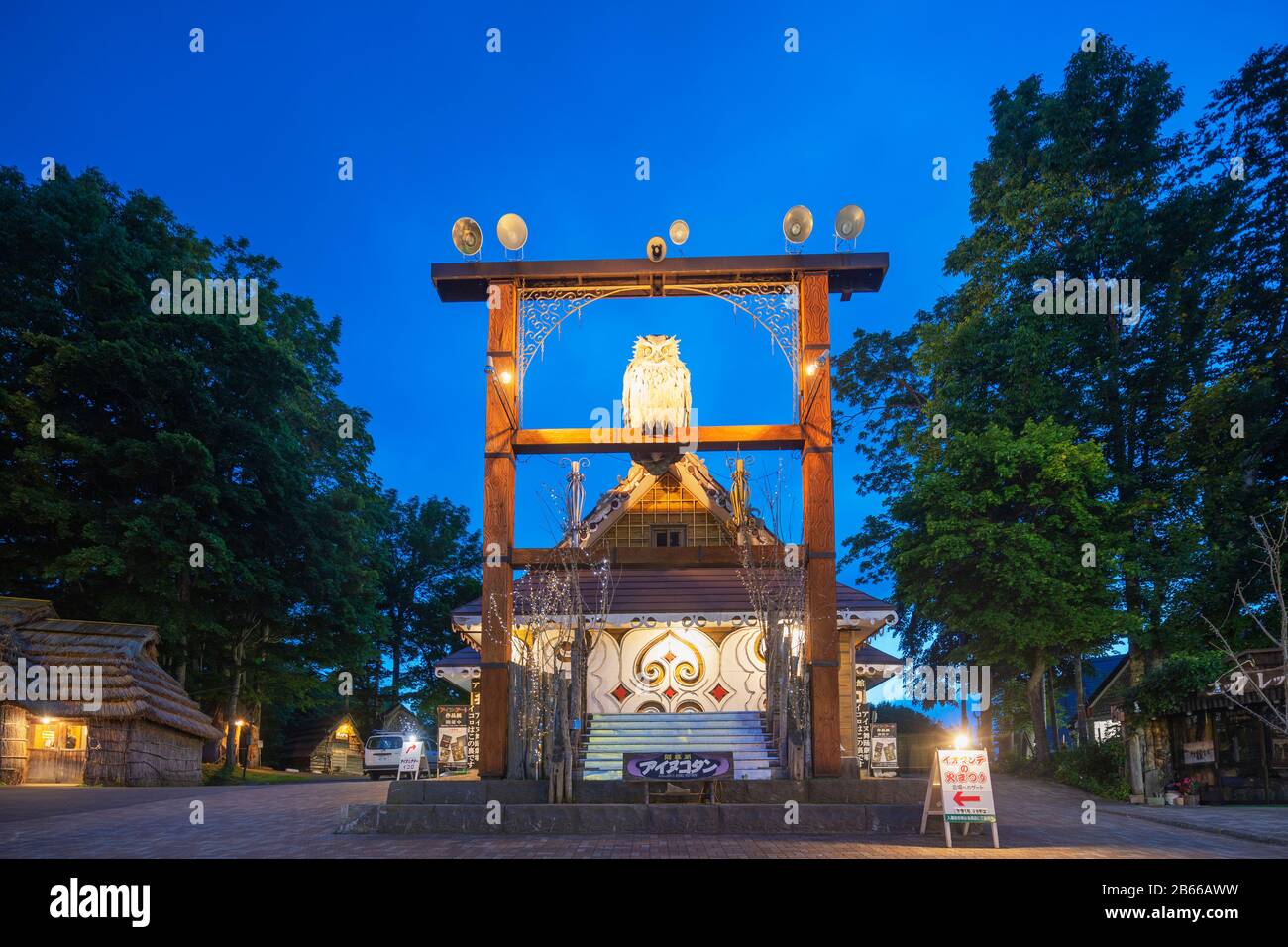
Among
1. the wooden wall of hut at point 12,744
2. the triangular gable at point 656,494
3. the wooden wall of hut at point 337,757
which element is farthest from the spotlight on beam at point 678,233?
the wooden wall of hut at point 337,757

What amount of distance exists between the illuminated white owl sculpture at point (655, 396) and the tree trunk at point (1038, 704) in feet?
53.2

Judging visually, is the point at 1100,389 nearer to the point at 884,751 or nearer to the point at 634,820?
the point at 884,751

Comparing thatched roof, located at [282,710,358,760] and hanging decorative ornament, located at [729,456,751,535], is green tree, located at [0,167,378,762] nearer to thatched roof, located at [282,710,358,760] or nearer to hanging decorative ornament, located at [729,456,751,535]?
thatched roof, located at [282,710,358,760]

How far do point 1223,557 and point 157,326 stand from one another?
3215 cm

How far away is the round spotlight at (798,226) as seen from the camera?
17.2 meters

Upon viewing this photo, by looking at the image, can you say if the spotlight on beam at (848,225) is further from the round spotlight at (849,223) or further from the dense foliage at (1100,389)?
the dense foliage at (1100,389)

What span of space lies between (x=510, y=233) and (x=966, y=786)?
11751 mm

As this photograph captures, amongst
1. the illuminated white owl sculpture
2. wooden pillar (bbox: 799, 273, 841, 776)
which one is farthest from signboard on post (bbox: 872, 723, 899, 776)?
the illuminated white owl sculpture

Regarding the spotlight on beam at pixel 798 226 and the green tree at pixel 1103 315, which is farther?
the green tree at pixel 1103 315

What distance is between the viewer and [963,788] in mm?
12594

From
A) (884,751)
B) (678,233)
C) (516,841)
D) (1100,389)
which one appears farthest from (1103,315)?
(516,841)

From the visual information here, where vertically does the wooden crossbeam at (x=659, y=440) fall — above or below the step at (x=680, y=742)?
above
